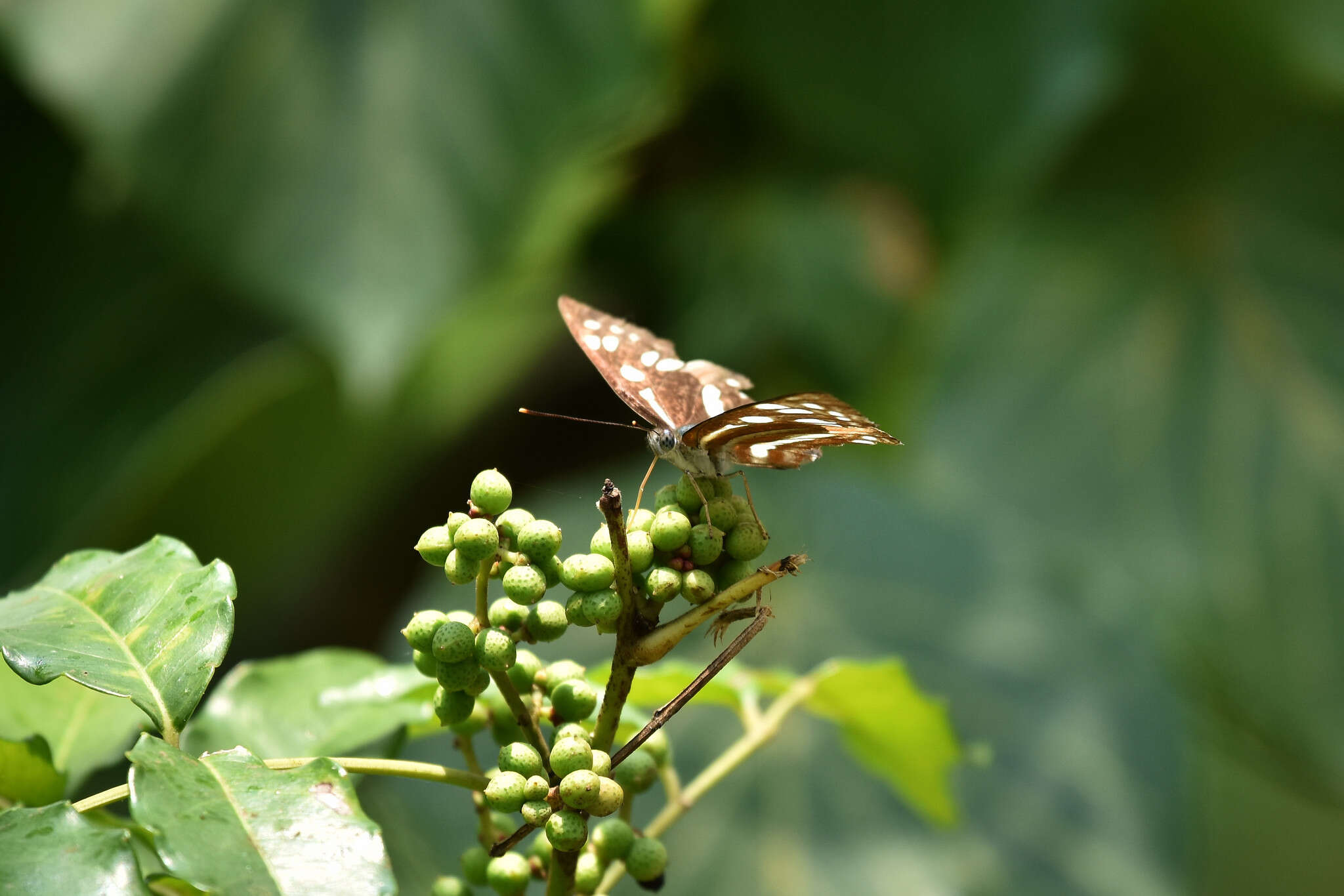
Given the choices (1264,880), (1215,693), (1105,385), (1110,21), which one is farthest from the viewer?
(1264,880)

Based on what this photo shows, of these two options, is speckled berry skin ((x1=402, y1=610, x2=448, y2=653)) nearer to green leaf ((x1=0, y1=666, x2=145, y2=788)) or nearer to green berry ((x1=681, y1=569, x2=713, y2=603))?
green berry ((x1=681, y1=569, x2=713, y2=603))

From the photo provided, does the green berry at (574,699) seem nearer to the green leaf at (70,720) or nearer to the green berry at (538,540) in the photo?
the green berry at (538,540)

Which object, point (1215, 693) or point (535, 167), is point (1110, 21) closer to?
point (535, 167)

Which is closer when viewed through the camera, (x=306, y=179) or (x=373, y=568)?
(x=306, y=179)

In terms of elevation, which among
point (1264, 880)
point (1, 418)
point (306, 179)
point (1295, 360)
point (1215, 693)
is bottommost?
point (1264, 880)

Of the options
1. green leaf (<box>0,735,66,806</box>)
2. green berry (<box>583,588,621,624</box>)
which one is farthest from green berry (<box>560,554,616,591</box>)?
green leaf (<box>0,735,66,806</box>)

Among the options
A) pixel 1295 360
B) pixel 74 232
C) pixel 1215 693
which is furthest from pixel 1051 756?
pixel 74 232

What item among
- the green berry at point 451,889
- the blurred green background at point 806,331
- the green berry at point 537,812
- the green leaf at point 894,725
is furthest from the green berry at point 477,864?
the blurred green background at point 806,331
